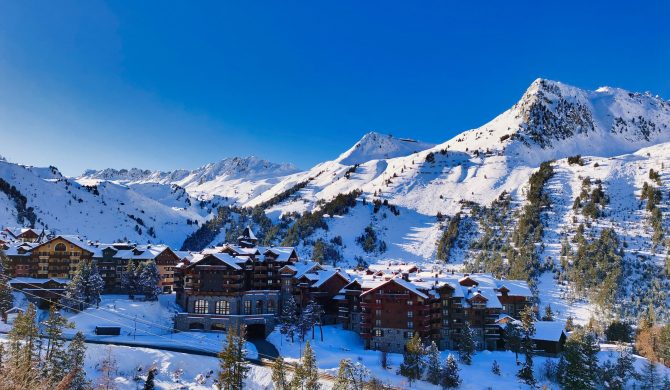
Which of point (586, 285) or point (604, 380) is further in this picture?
point (586, 285)

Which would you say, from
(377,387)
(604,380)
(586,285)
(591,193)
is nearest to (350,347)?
(377,387)

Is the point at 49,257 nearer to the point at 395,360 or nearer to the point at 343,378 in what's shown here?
the point at 395,360

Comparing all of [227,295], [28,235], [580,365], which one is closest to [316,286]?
[227,295]

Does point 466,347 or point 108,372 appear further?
point 466,347

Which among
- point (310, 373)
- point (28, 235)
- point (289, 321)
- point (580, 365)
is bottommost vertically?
point (580, 365)

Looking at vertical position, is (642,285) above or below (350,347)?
above

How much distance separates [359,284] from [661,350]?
2096 inches

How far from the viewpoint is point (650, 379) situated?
71.7 meters

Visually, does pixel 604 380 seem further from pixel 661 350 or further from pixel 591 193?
pixel 591 193

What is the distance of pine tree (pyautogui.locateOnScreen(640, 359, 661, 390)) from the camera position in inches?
2808

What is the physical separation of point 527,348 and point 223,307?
53.9 metres

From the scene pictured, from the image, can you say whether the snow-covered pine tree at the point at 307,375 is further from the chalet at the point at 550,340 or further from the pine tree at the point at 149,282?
the pine tree at the point at 149,282

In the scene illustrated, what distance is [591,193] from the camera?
619 feet

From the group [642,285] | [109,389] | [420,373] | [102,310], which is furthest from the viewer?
[642,285]
